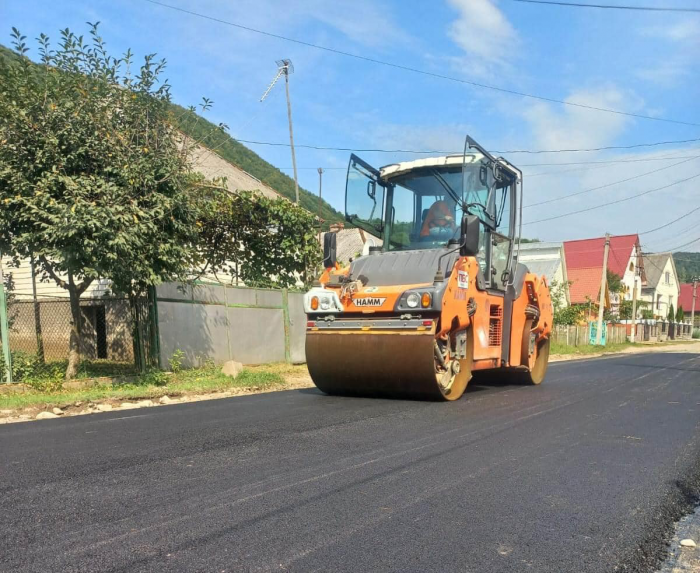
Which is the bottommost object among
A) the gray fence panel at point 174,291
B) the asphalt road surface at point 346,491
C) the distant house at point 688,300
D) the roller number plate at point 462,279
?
the distant house at point 688,300

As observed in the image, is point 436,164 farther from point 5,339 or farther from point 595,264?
point 595,264

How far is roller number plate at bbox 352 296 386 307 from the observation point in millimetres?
7119

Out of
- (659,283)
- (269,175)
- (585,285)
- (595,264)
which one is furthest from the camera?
(659,283)

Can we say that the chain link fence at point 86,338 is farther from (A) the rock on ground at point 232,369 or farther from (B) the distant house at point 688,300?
(B) the distant house at point 688,300

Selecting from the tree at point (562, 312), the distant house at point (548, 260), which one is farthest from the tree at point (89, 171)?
the distant house at point (548, 260)

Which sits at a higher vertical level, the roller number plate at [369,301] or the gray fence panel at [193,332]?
the roller number plate at [369,301]

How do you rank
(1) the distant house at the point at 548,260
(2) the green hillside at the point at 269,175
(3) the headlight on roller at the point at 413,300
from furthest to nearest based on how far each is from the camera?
(2) the green hillside at the point at 269,175
(1) the distant house at the point at 548,260
(3) the headlight on roller at the point at 413,300

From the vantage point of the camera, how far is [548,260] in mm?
40688

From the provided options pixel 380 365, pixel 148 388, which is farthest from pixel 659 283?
pixel 380 365

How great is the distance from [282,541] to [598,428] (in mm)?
4210

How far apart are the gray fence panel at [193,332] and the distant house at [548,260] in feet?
98.7

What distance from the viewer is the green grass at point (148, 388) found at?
26.2 ft

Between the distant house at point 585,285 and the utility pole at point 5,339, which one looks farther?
the distant house at point 585,285

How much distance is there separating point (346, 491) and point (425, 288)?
3.50 metres
